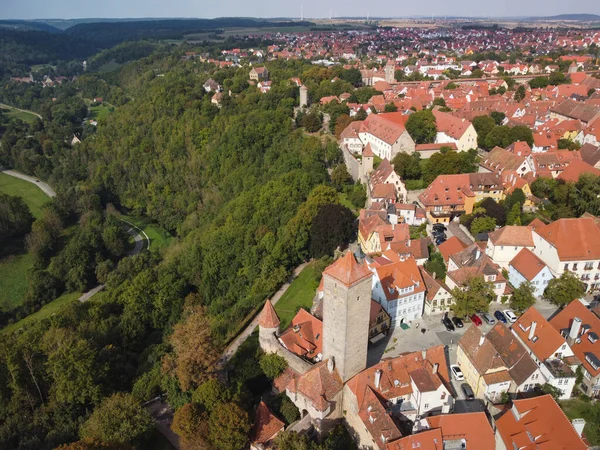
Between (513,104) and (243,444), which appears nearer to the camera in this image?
(243,444)

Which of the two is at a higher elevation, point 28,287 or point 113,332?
point 113,332

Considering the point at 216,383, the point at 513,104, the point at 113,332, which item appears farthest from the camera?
the point at 513,104

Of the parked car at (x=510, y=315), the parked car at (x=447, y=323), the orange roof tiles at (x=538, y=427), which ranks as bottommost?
the parked car at (x=447, y=323)

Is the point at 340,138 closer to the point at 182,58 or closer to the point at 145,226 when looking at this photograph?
the point at 145,226

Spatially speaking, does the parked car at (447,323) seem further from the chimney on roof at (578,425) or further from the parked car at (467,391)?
the chimney on roof at (578,425)

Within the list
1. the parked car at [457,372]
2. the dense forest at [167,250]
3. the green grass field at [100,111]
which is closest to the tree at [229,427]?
the dense forest at [167,250]

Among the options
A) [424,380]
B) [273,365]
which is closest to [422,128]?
[273,365]

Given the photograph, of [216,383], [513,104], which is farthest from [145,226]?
[513,104]

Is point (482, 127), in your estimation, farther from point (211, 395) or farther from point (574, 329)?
point (211, 395)
